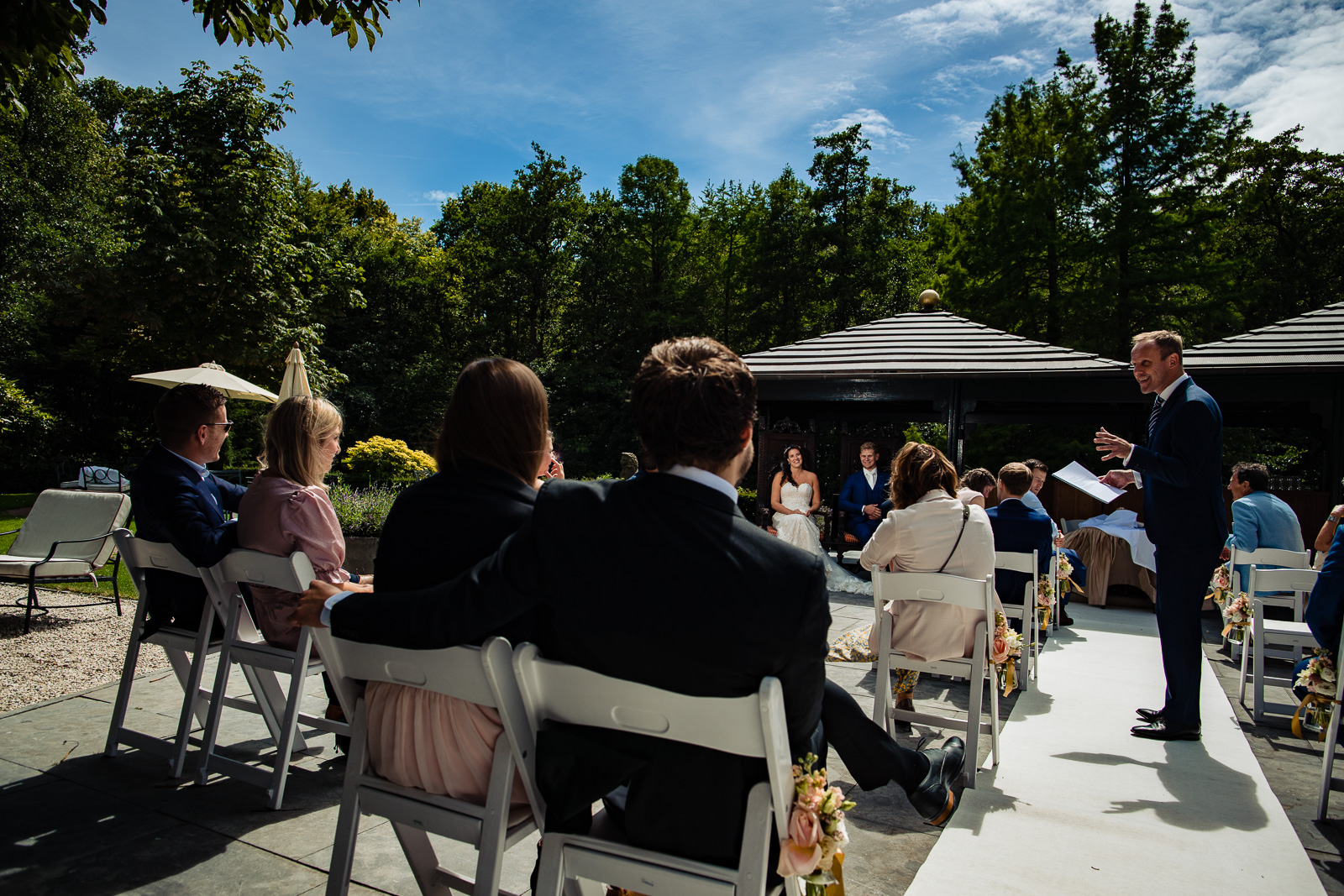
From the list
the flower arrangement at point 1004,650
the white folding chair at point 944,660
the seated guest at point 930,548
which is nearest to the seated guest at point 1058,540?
the flower arrangement at point 1004,650

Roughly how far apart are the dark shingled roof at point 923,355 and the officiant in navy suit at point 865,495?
1166 mm

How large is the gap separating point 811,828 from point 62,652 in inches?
258

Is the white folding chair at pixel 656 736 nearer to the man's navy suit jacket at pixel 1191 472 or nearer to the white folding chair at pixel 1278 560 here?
the man's navy suit jacket at pixel 1191 472

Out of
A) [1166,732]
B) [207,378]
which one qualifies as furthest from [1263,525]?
[207,378]

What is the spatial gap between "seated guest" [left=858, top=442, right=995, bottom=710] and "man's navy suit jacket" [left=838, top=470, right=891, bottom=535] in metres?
6.17

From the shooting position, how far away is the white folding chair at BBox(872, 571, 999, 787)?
148 inches

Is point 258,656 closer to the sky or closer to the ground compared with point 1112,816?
closer to the sky

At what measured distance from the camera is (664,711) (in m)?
1.65

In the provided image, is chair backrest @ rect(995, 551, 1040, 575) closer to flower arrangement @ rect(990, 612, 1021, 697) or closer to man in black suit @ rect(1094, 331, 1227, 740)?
man in black suit @ rect(1094, 331, 1227, 740)

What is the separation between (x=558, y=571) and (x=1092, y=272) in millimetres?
24784

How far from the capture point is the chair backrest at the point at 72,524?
22.4 feet

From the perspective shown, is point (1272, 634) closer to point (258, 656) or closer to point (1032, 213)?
point (258, 656)

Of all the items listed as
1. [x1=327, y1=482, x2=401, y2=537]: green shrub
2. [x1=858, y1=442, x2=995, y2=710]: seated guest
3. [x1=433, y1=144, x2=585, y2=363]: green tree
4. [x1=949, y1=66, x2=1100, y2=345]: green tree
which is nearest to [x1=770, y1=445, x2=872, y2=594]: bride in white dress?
[x1=327, y1=482, x2=401, y2=537]: green shrub

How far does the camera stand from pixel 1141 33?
2164cm
